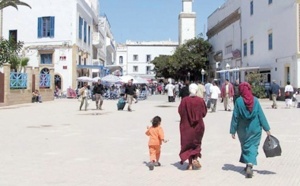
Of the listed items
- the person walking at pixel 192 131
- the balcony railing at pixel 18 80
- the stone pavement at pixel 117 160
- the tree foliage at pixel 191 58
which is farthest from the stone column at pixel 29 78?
the tree foliage at pixel 191 58

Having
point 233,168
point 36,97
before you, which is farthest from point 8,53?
point 233,168

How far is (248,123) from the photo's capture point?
7223 millimetres

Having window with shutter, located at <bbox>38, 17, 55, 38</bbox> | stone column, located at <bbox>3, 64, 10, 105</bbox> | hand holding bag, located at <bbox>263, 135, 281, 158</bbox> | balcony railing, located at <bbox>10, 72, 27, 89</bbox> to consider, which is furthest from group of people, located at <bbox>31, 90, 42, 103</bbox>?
hand holding bag, located at <bbox>263, 135, 281, 158</bbox>

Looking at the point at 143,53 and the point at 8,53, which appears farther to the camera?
the point at 143,53

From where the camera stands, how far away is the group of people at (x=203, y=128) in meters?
7.16

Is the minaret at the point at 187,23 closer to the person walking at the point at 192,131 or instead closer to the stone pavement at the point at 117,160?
the stone pavement at the point at 117,160

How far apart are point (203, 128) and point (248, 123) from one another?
0.83m

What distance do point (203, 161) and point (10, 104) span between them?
20.7m

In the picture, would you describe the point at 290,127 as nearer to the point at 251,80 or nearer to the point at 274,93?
the point at 274,93

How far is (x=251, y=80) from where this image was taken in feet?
105

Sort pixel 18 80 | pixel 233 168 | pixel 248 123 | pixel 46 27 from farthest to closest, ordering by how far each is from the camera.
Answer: pixel 46 27 → pixel 18 80 → pixel 233 168 → pixel 248 123

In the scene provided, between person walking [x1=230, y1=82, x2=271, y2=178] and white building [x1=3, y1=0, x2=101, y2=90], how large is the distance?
33.6 metres

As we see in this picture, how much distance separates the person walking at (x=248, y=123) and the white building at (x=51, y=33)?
110 ft

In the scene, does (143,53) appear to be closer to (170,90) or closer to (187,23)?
(187,23)
